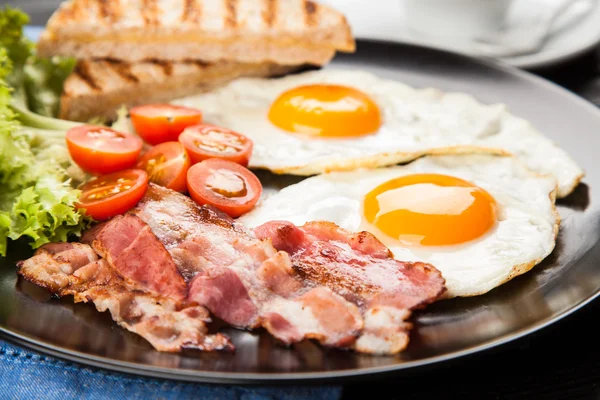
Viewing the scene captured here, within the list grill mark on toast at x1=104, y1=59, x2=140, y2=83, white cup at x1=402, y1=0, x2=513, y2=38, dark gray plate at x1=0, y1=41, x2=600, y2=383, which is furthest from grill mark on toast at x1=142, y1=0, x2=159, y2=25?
white cup at x1=402, y1=0, x2=513, y2=38

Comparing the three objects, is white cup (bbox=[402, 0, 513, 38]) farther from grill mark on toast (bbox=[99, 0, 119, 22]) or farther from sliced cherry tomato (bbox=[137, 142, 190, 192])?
sliced cherry tomato (bbox=[137, 142, 190, 192])

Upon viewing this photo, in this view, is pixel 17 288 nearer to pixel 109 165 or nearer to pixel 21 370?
pixel 21 370

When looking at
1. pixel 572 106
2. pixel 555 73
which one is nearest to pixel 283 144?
pixel 572 106

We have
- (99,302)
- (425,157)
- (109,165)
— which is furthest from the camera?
(425,157)

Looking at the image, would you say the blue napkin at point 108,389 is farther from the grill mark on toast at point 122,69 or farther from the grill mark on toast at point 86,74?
the grill mark on toast at point 122,69

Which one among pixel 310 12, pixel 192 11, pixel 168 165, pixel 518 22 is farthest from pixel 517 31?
pixel 168 165

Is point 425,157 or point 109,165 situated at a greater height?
point 425,157

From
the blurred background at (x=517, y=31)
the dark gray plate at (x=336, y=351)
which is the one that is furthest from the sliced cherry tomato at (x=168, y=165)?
the blurred background at (x=517, y=31)
